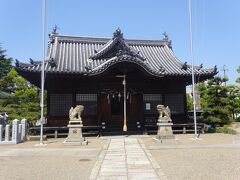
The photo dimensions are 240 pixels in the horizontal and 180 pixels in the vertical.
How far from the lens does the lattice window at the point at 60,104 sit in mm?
17667

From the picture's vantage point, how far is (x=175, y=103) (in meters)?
19.2

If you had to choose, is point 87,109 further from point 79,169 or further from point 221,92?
point 221,92

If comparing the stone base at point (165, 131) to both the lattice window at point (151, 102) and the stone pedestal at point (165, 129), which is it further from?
the lattice window at point (151, 102)

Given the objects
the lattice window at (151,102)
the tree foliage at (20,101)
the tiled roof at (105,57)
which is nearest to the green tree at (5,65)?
the tree foliage at (20,101)

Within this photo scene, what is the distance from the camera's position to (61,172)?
23.6 ft

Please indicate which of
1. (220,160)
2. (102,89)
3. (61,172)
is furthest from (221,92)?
(61,172)

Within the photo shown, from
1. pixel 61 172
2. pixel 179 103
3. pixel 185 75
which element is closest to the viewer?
pixel 61 172

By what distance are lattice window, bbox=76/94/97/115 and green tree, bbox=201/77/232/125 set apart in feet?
33.8

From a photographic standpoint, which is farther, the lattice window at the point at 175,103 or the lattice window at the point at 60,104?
the lattice window at the point at 175,103

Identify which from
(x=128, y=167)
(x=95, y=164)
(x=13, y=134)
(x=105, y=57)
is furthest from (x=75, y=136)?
(x=105, y=57)

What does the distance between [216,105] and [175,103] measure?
4.96 meters

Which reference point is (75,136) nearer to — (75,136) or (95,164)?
(75,136)

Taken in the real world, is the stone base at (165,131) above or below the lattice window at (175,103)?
below

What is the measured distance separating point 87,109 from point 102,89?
193 cm
